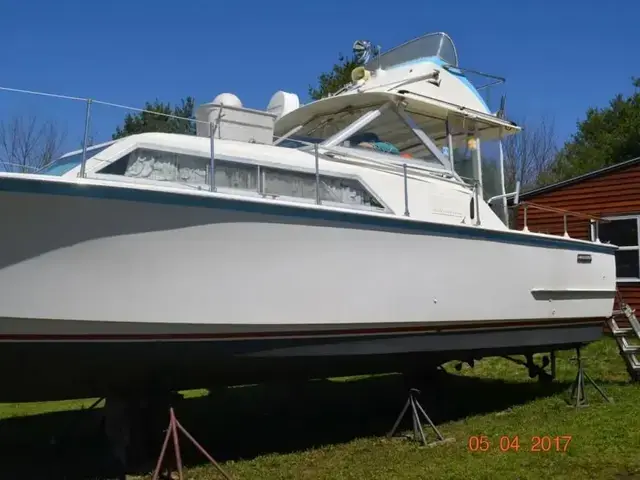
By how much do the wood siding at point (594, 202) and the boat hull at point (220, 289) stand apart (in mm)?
5712

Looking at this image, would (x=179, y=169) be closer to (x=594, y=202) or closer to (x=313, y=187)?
(x=313, y=187)

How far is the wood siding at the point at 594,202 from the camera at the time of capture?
37.6 ft

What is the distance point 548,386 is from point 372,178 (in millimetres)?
4250

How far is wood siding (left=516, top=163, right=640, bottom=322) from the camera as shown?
11.5 meters

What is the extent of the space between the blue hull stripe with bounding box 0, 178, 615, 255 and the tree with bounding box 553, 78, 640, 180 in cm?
2093

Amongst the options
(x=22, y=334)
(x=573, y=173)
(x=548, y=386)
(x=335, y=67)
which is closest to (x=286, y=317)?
(x=22, y=334)

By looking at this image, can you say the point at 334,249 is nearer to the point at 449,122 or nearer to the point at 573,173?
the point at 449,122

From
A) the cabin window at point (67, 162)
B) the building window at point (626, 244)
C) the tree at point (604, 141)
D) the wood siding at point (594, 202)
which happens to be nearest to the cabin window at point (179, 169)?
the cabin window at point (67, 162)

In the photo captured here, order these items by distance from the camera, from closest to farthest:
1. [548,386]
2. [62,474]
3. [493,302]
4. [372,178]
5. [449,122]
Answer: [62,474], [372,178], [493,302], [449,122], [548,386]

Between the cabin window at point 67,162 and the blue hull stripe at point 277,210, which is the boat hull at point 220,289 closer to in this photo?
the blue hull stripe at point 277,210

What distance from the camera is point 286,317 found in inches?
197

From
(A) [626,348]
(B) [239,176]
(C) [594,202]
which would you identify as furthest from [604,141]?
(B) [239,176]

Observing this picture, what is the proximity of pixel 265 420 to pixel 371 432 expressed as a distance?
4.39 feet
